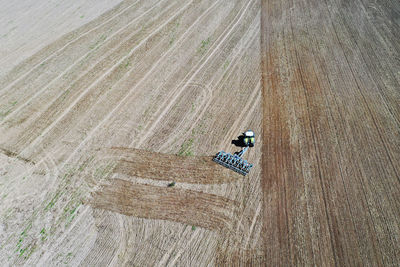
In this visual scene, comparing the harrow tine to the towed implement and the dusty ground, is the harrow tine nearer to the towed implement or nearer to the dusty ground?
the towed implement

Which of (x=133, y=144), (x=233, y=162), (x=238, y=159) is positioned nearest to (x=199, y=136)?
(x=233, y=162)

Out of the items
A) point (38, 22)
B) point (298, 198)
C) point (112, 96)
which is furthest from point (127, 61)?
point (298, 198)

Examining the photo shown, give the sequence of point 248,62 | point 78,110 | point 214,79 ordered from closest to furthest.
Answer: point 78,110
point 214,79
point 248,62

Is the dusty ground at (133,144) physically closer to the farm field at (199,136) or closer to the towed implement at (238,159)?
the farm field at (199,136)

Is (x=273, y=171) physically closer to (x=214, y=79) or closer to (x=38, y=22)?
(x=214, y=79)

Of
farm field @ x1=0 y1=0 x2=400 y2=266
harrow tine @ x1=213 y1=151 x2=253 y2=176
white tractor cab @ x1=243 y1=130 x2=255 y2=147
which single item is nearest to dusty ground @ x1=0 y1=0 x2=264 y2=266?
farm field @ x1=0 y1=0 x2=400 y2=266

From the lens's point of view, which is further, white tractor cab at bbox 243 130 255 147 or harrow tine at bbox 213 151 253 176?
white tractor cab at bbox 243 130 255 147
